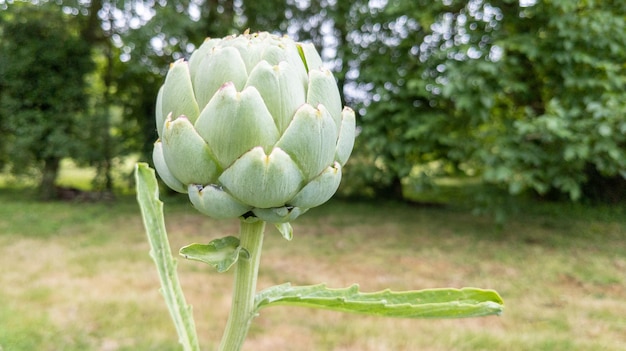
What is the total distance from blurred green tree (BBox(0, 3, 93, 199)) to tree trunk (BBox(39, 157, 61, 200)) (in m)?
0.17

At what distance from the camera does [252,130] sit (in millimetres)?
332

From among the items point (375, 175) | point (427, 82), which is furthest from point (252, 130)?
point (375, 175)

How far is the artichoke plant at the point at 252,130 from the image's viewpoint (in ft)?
1.09

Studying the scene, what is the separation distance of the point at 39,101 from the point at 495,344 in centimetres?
441

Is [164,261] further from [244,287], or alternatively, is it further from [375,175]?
[375,175]

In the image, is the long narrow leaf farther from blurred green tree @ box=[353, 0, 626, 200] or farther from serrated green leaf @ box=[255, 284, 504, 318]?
blurred green tree @ box=[353, 0, 626, 200]

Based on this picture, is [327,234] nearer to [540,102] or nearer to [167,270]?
[540,102]

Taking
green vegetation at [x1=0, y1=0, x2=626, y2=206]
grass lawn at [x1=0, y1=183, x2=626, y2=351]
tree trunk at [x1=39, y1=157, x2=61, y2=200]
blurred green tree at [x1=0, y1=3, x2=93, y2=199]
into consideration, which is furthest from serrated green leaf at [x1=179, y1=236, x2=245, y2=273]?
tree trunk at [x1=39, y1=157, x2=61, y2=200]

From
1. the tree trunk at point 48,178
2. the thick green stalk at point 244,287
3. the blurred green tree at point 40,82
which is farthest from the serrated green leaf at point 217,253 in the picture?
the tree trunk at point 48,178

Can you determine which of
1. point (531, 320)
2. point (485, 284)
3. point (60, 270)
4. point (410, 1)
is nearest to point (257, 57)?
point (531, 320)

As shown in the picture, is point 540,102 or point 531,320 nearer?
point 531,320

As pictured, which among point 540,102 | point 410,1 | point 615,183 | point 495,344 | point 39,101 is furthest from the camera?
point 615,183

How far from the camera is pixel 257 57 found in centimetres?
35

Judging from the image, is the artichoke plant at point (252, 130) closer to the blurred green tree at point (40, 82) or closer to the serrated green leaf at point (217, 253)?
the serrated green leaf at point (217, 253)
